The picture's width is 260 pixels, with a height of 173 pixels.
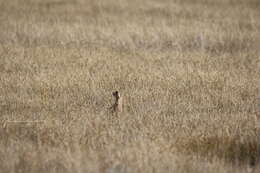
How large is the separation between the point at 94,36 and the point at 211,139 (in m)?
7.17

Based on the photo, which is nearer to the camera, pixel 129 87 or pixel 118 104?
pixel 118 104

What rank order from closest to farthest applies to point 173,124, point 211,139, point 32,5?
point 211,139 < point 173,124 < point 32,5

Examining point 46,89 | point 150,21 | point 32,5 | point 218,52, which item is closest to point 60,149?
point 46,89

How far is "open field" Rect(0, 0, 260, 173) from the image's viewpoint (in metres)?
5.93

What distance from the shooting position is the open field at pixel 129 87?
19.5ft

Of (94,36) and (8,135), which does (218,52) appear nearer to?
(94,36)

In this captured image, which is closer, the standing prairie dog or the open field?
the open field

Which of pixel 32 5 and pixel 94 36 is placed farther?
pixel 32 5

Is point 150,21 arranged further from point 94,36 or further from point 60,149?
point 60,149

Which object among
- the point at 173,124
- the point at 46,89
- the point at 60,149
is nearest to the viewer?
the point at 60,149

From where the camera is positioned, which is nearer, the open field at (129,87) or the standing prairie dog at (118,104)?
the open field at (129,87)

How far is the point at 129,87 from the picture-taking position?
9148 mm

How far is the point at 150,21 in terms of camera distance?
14.9 m

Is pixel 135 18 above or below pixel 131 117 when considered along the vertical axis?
above
